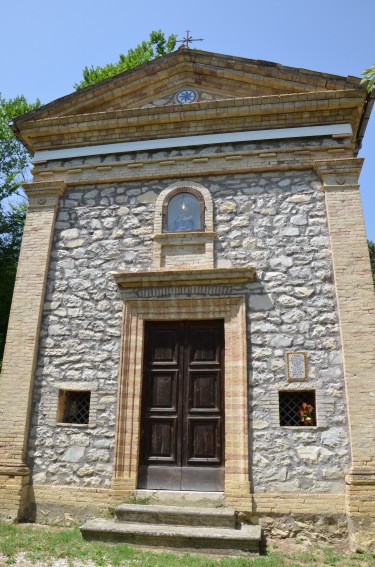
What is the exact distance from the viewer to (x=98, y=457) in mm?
6770

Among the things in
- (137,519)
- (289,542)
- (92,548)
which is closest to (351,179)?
(289,542)

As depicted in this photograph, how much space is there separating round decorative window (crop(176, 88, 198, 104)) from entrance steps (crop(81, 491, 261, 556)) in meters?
6.78

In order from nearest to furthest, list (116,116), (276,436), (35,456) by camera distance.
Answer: (276,436) → (35,456) → (116,116)

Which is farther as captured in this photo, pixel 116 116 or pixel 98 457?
pixel 116 116

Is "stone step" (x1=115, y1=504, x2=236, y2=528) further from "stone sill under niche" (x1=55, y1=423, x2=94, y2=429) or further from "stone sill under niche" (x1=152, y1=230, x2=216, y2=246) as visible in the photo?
"stone sill under niche" (x1=152, y1=230, x2=216, y2=246)

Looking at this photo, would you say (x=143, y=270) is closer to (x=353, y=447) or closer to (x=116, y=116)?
(x=116, y=116)

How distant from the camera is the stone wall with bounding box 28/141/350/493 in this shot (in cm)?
636

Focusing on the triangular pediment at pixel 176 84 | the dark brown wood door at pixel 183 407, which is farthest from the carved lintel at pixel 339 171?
the dark brown wood door at pixel 183 407

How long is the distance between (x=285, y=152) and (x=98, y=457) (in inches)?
223

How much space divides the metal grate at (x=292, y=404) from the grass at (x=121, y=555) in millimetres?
1565

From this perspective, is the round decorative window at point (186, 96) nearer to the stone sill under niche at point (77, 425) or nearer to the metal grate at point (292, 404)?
the metal grate at point (292, 404)

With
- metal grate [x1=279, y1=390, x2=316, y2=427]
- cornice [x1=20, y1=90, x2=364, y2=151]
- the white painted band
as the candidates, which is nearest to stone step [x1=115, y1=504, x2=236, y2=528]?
metal grate [x1=279, y1=390, x2=316, y2=427]

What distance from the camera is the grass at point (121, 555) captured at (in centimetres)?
498

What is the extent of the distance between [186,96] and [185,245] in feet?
9.80
